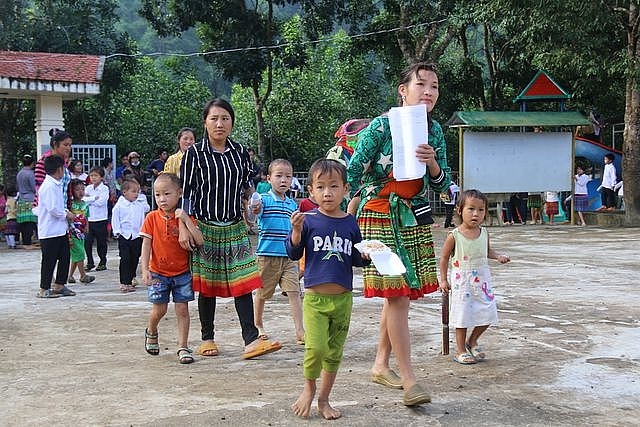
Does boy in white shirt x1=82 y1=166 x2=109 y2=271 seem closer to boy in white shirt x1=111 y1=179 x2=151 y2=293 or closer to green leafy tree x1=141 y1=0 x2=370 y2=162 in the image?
boy in white shirt x1=111 y1=179 x2=151 y2=293

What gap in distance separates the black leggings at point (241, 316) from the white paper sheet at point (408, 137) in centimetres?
166

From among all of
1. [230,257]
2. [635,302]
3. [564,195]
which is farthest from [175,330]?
[564,195]

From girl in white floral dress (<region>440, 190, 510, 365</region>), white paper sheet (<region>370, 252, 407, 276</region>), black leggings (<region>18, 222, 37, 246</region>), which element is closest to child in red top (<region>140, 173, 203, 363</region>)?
girl in white floral dress (<region>440, 190, 510, 365</region>)

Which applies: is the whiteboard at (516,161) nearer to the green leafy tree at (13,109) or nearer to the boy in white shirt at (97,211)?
the boy in white shirt at (97,211)

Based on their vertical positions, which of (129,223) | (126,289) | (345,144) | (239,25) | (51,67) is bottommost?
(126,289)

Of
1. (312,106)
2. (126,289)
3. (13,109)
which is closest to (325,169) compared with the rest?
(126,289)

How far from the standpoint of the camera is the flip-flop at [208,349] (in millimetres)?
5703

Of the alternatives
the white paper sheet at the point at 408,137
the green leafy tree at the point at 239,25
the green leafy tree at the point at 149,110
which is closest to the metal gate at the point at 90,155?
the green leafy tree at the point at 239,25

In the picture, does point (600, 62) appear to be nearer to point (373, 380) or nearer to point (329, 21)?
point (329, 21)

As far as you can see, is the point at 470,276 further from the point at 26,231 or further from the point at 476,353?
the point at 26,231

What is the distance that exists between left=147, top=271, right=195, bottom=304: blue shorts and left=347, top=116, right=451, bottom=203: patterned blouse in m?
1.60

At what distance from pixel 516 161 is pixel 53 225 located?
42.2ft

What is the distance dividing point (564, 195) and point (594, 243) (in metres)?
8.58

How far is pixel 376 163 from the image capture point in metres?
4.66
